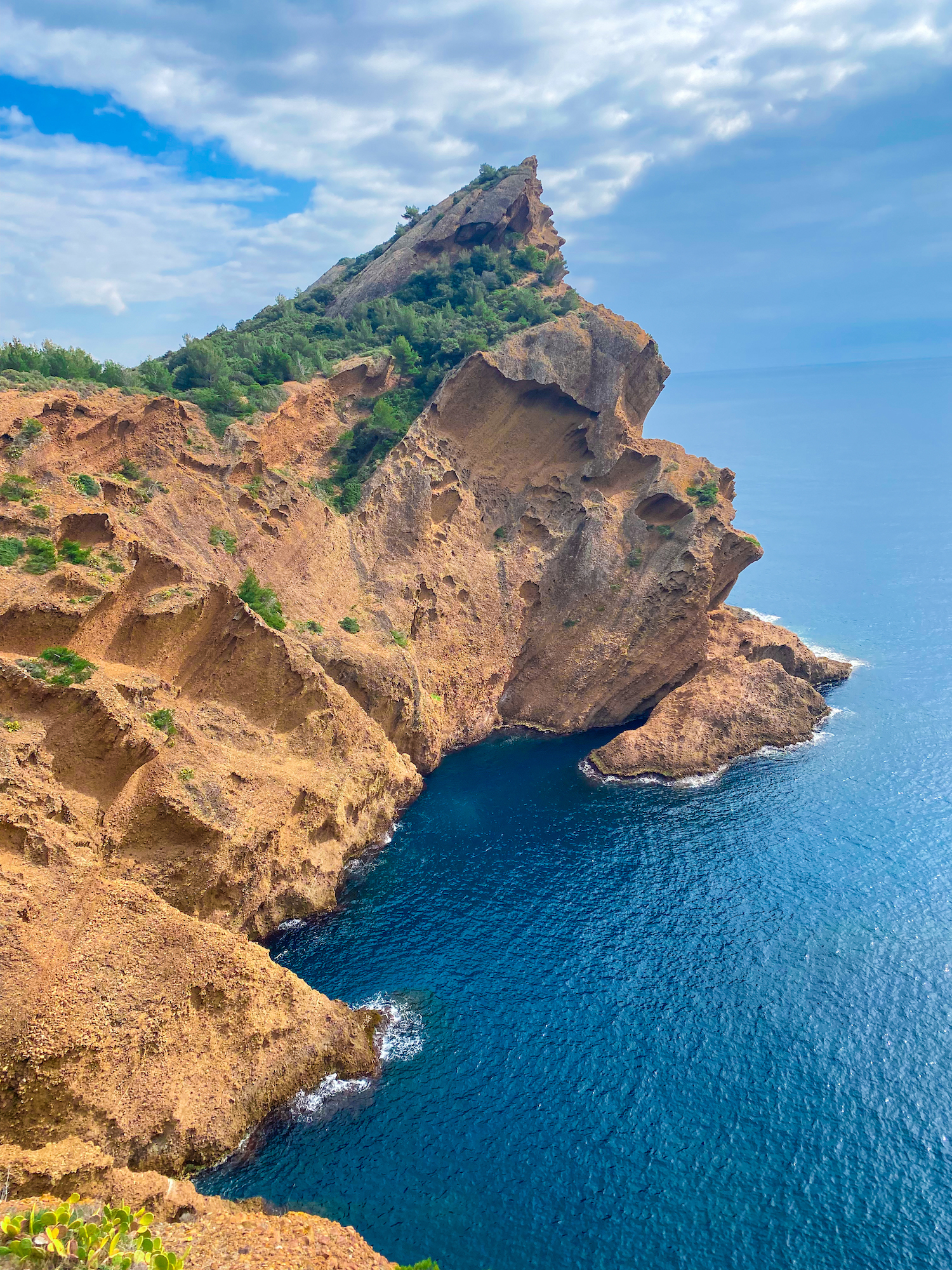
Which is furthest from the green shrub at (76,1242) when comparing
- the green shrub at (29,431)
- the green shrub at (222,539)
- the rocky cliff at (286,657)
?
the green shrub at (29,431)

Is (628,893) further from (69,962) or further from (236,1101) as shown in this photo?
(69,962)

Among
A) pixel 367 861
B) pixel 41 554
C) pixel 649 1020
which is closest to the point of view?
pixel 649 1020

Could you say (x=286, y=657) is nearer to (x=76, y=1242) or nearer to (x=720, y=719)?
(x=76, y=1242)

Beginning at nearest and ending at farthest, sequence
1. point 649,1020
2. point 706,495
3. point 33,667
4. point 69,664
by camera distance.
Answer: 1. point 33,667
2. point 649,1020
3. point 69,664
4. point 706,495

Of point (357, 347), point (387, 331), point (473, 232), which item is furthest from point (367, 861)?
point (473, 232)

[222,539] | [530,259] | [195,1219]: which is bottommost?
[195,1219]

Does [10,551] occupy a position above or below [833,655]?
below

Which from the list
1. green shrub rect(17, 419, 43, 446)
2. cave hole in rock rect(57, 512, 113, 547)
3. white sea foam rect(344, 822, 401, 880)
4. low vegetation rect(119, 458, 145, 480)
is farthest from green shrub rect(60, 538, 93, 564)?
white sea foam rect(344, 822, 401, 880)

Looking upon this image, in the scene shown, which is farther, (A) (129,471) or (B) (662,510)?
(B) (662,510)
